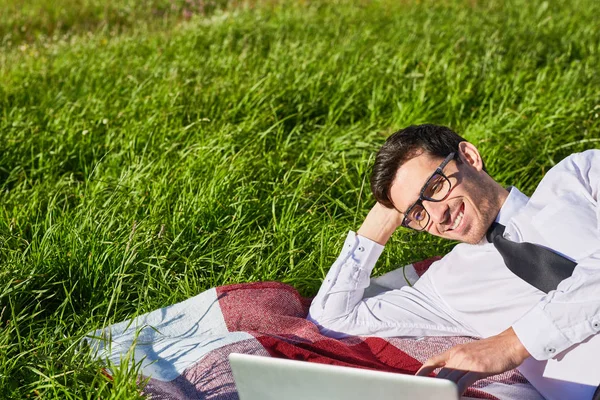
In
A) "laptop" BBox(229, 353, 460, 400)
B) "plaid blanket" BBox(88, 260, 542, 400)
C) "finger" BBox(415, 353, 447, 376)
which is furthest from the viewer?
"plaid blanket" BBox(88, 260, 542, 400)

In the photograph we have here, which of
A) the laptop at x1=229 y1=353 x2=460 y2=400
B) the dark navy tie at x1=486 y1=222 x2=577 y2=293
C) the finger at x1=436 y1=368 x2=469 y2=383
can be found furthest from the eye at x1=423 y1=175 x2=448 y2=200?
the laptop at x1=229 y1=353 x2=460 y2=400

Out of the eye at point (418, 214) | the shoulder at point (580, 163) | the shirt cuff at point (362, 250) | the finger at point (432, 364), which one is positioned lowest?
the shirt cuff at point (362, 250)

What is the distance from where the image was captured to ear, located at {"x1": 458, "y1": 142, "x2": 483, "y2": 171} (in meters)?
2.79

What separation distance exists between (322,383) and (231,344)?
79 centimetres

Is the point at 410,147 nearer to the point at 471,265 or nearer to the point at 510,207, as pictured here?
the point at 510,207

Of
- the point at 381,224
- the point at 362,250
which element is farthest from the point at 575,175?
the point at 362,250

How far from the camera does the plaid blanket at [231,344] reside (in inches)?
104

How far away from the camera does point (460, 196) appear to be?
270cm

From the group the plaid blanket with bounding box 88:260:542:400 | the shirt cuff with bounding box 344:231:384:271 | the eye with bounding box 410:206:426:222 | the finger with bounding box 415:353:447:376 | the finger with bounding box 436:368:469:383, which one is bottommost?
the plaid blanket with bounding box 88:260:542:400

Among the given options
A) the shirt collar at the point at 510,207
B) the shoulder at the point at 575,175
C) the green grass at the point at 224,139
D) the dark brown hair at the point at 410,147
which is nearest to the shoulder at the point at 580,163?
the shoulder at the point at 575,175

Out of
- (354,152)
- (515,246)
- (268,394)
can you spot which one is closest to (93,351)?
(268,394)

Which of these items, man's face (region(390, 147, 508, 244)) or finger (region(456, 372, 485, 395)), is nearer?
finger (region(456, 372, 485, 395))

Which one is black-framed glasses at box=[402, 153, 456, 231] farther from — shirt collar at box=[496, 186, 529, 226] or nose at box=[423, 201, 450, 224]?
shirt collar at box=[496, 186, 529, 226]

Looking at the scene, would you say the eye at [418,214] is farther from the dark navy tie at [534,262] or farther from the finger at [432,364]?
the finger at [432,364]
